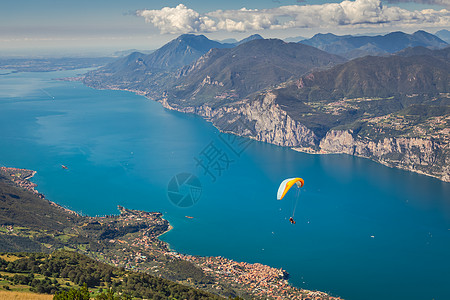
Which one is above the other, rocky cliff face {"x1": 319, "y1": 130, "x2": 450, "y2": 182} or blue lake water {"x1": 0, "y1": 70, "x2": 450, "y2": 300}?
rocky cliff face {"x1": 319, "y1": 130, "x2": 450, "y2": 182}

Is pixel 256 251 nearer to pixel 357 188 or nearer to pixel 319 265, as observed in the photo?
pixel 319 265

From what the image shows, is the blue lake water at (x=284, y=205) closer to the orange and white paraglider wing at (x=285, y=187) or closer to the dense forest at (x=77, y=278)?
the dense forest at (x=77, y=278)

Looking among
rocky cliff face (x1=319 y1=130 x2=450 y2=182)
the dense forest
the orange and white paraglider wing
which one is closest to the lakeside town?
the dense forest

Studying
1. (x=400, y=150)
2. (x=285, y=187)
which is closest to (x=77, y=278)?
(x=285, y=187)

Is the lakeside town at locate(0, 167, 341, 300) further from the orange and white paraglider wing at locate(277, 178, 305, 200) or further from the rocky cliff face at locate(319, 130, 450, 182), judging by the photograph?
the rocky cliff face at locate(319, 130, 450, 182)

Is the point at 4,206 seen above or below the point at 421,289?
above


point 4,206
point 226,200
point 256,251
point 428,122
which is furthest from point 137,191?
point 428,122
